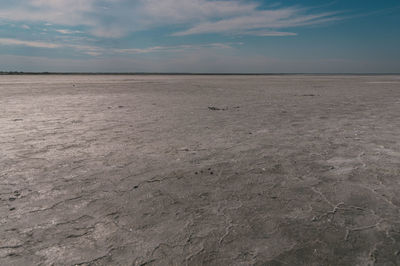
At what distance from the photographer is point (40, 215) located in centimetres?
195

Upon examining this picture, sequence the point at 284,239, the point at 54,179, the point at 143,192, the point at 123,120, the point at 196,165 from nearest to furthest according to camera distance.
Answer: the point at 284,239 < the point at 143,192 < the point at 54,179 < the point at 196,165 < the point at 123,120

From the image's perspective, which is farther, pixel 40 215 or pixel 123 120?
pixel 123 120

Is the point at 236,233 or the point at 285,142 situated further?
the point at 285,142

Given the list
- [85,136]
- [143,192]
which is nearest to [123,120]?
[85,136]

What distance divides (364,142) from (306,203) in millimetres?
2348

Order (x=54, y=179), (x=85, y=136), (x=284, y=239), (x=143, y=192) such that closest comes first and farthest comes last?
(x=284, y=239) → (x=143, y=192) → (x=54, y=179) → (x=85, y=136)

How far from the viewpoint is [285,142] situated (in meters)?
3.97

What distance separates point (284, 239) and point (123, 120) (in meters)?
4.69

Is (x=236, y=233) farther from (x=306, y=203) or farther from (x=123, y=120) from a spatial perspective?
(x=123, y=120)

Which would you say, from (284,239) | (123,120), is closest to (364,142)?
(284,239)

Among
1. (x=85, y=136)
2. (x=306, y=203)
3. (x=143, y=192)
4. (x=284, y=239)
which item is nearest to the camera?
(x=284, y=239)

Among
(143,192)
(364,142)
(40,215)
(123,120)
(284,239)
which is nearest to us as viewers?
(284,239)

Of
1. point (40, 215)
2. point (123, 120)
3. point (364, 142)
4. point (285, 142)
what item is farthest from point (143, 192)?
point (123, 120)

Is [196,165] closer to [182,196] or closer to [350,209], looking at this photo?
[182,196]
